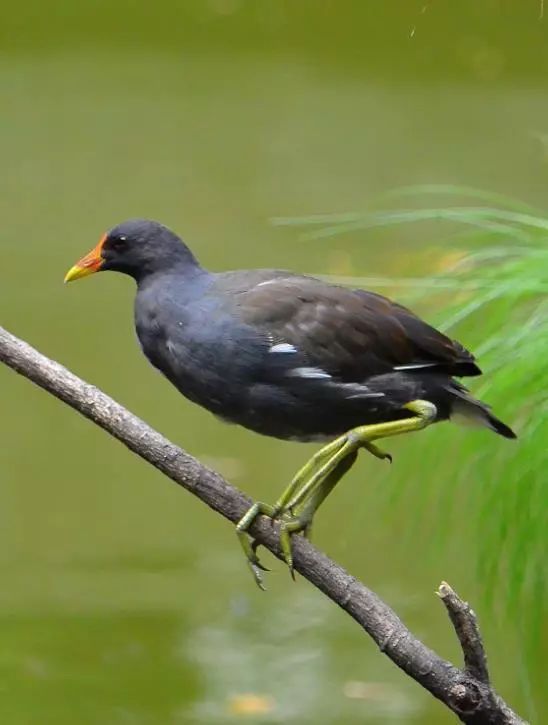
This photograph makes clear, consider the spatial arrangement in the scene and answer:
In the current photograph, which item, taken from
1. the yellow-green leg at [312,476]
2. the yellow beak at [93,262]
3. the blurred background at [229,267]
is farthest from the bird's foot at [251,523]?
the blurred background at [229,267]

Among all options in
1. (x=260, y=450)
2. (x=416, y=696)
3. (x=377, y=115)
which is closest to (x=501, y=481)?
(x=416, y=696)

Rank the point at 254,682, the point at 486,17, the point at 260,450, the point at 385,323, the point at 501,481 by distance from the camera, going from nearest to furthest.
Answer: the point at 385,323, the point at 501,481, the point at 254,682, the point at 260,450, the point at 486,17

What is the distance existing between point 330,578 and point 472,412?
0.59ft

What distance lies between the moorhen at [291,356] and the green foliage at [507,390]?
0.20 meters

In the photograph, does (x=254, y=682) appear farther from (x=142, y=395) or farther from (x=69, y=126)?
(x=69, y=126)

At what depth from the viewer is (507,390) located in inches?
47.6

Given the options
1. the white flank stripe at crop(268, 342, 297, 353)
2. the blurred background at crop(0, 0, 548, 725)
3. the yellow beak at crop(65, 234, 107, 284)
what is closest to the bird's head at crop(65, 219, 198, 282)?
the yellow beak at crop(65, 234, 107, 284)

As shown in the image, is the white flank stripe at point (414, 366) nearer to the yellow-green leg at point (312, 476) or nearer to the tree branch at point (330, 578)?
the yellow-green leg at point (312, 476)

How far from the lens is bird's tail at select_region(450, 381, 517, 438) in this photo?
0.98 meters

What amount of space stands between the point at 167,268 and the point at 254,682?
0.99 m

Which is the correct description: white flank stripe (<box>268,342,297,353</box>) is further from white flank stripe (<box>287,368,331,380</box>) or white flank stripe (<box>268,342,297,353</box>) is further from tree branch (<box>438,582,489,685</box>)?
tree branch (<box>438,582,489,685</box>)

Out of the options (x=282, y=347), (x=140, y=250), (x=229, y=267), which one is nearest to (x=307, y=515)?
(x=282, y=347)

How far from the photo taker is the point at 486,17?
2328 millimetres

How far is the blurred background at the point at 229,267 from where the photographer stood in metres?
1.66
